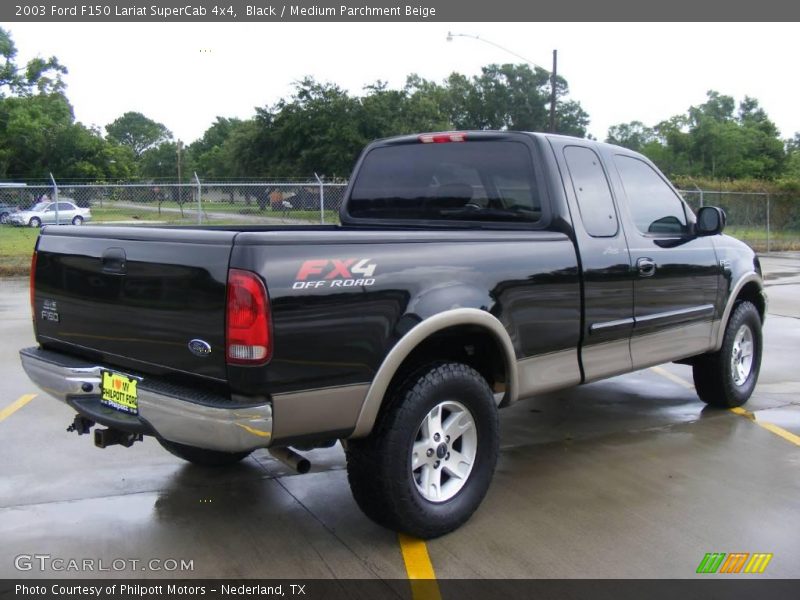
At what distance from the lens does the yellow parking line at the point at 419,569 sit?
3.20 meters

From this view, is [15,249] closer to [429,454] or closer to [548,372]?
[548,372]

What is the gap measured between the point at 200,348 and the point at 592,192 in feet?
8.96

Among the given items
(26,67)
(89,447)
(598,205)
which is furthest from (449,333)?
(26,67)

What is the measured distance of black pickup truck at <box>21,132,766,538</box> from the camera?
3.03 meters

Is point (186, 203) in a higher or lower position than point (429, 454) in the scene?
higher

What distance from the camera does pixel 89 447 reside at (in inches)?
198

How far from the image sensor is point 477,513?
4.05m

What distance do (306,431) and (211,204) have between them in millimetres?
15651

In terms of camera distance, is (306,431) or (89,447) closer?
(306,431)

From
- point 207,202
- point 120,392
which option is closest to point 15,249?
point 207,202

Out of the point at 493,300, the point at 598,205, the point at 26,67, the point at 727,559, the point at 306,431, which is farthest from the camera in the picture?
the point at 26,67

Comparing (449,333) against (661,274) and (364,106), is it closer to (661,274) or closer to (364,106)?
(661,274)

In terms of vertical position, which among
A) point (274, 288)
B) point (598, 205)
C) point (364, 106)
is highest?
point (364, 106)

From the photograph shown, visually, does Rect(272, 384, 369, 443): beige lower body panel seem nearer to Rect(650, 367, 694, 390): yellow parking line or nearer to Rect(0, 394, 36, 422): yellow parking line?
Rect(0, 394, 36, 422): yellow parking line
